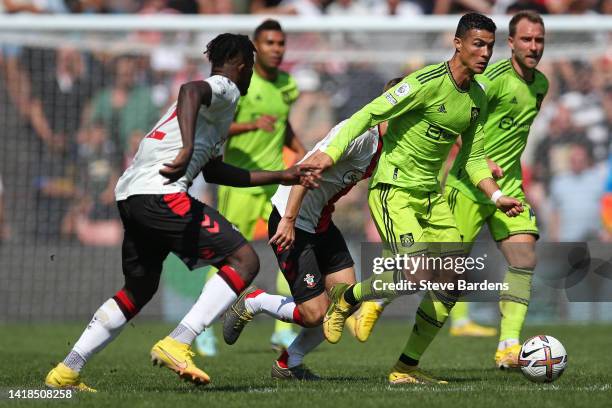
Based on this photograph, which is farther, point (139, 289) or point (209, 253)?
point (139, 289)

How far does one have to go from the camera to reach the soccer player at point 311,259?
8719mm

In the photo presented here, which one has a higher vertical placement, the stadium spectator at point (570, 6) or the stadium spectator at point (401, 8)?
the stadium spectator at point (570, 6)

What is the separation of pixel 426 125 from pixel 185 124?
2195 mm

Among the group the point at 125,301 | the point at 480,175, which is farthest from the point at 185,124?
the point at 480,175

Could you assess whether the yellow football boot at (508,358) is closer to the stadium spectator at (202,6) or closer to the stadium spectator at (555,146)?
the stadium spectator at (555,146)

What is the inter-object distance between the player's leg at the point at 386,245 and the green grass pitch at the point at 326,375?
53 centimetres

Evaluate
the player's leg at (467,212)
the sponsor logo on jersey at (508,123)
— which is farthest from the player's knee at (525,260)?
the sponsor logo on jersey at (508,123)

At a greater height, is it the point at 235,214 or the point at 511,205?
the point at 511,205

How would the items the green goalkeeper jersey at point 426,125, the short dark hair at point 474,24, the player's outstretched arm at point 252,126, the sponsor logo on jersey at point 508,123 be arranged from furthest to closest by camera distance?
the player's outstretched arm at point 252,126, the sponsor logo on jersey at point 508,123, the short dark hair at point 474,24, the green goalkeeper jersey at point 426,125

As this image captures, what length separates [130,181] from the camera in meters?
7.62

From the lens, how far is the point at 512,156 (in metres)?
10.2

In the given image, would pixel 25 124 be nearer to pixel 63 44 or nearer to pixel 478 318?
pixel 63 44

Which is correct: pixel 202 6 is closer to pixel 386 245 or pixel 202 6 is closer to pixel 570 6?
pixel 570 6

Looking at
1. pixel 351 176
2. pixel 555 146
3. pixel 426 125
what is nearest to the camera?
pixel 426 125
